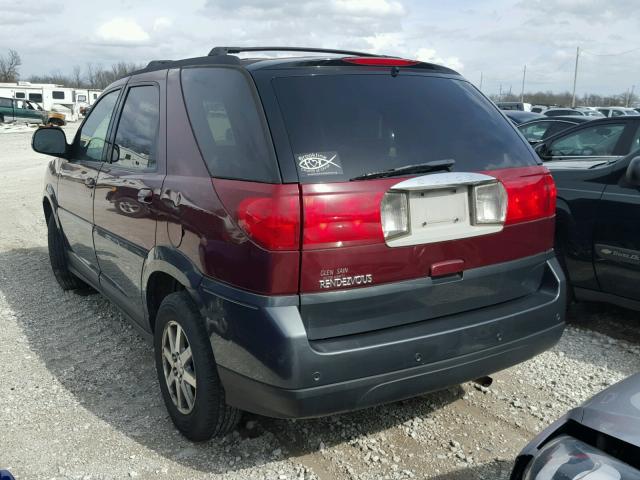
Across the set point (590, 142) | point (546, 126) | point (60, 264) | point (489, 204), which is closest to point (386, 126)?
point (489, 204)

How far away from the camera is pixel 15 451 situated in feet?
9.94

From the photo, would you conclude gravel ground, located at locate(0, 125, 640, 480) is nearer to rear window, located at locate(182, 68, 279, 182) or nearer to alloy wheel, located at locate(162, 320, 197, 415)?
alloy wheel, located at locate(162, 320, 197, 415)

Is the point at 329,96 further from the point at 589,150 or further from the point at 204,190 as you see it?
the point at 589,150

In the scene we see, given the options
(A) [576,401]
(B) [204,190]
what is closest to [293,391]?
(B) [204,190]

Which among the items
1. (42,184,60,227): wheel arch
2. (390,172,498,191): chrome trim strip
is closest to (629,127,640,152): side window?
(390,172,498,191): chrome trim strip

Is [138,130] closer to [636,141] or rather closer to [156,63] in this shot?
[156,63]

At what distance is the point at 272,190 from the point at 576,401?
2307 millimetres

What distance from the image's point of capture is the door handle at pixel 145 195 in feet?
10.4

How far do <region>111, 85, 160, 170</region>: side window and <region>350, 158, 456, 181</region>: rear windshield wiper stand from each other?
4.27 ft

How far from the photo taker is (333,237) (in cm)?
239

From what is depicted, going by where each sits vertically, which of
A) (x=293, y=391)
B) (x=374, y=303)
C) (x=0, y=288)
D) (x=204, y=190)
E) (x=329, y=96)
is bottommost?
(x=0, y=288)

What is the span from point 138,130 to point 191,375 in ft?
4.87

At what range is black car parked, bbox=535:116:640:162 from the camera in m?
5.72

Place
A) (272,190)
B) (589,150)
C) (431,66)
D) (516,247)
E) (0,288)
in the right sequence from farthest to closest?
(589,150) < (0,288) < (431,66) < (516,247) < (272,190)
